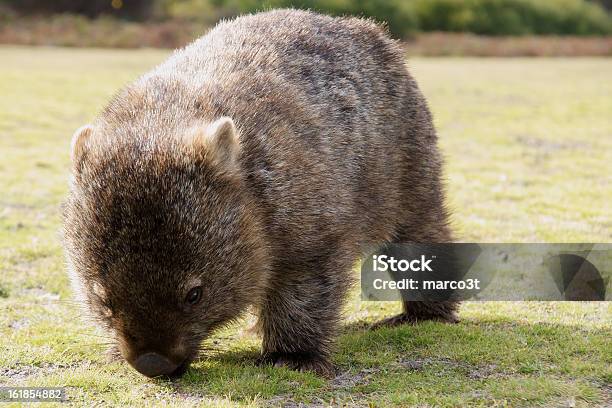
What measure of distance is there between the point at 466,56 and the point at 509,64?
2.70m

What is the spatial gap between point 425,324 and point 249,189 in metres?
1.67

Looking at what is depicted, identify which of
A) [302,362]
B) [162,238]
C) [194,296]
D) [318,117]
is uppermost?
[318,117]

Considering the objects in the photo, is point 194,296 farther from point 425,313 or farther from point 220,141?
point 425,313

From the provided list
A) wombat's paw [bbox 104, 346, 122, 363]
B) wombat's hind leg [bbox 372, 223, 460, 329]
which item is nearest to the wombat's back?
wombat's hind leg [bbox 372, 223, 460, 329]

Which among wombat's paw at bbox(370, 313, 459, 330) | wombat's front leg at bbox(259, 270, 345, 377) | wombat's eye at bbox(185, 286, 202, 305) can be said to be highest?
wombat's eye at bbox(185, 286, 202, 305)

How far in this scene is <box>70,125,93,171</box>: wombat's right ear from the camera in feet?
13.1

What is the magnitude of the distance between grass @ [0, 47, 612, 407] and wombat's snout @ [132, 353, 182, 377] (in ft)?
0.51

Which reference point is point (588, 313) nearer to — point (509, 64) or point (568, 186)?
point (568, 186)

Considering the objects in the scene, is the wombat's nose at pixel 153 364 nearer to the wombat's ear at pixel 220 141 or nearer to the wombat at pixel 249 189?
the wombat at pixel 249 189

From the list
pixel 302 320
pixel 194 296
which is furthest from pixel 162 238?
pixel 302 320

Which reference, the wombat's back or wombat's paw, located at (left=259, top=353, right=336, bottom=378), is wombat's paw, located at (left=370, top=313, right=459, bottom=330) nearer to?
the wombat's back

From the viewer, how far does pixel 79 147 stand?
402cm

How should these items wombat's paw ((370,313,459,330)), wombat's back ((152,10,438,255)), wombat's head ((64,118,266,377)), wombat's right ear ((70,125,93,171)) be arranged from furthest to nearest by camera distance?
wombat's paw ((370,313,459,330)) → wombat's back ((152,10,438,255)) → wombat's right ear ((70,125,93,171)) → wombat's head ((64,118,266,377))

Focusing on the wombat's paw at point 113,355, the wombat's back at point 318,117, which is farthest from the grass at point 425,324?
the wombat's back at point 318,117
